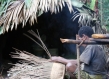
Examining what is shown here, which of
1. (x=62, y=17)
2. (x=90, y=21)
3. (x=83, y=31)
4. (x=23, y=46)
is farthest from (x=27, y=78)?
(x=23, y=46)

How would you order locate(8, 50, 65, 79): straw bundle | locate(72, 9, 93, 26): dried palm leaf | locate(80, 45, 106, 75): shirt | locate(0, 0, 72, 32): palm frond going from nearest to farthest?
locate(80, 45, 106, 75): shirt < locate(8, 50, 65, 79): straw bundle < locate(0, 0, 72, 32): palm frond < locate(72, 9, 93, 26): dried palm leaf

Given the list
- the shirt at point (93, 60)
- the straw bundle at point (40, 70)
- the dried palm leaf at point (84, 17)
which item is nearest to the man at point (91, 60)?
the shirt at point (93, 60)

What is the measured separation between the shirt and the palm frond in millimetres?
1599

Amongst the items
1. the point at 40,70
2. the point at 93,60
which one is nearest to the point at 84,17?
the point at 93,60

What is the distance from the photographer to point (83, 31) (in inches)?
153

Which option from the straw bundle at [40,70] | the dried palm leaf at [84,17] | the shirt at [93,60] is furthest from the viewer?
the dried palm leaf at [84,17]

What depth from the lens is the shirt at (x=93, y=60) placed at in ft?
12.4

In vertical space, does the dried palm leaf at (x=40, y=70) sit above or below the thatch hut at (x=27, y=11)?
below

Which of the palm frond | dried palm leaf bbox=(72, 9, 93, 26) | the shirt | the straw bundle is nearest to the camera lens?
the shirt

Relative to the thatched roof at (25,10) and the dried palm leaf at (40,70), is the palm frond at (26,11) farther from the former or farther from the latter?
the dried palm leaf at (40,70)

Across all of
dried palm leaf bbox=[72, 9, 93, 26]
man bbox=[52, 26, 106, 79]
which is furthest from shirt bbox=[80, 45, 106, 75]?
dried palm leaf bbox=[72, 9, 93, 26]

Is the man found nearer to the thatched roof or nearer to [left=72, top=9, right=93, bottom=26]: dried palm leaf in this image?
the thatched roof

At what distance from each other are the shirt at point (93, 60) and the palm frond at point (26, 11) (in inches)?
62.9

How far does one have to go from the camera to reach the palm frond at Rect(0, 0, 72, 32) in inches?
204
